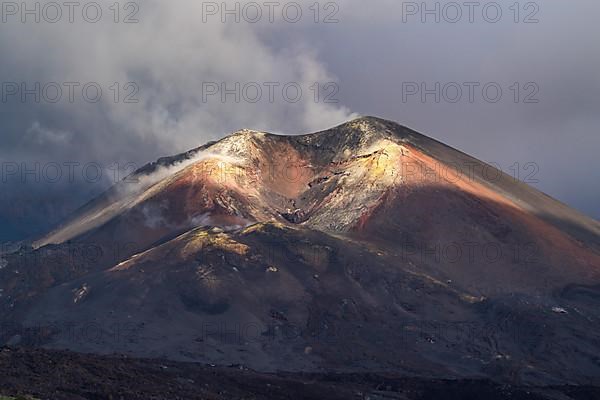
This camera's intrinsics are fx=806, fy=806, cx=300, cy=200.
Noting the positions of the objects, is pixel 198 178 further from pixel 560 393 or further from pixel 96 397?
pixel 96 397

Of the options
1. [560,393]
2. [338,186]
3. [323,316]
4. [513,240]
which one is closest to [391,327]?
[323,316]

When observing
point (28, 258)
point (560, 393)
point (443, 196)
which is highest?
point (443, 196)

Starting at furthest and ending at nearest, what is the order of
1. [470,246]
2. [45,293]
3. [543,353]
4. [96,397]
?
1. [470,246]
2. [45,293]
3. [543,353]
4. [96,397]

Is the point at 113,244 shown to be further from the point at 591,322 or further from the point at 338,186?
the point at 591,322

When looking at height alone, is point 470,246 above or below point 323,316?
above

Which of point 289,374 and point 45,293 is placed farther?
point 45,293

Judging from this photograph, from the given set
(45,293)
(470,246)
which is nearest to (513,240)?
(470,246)

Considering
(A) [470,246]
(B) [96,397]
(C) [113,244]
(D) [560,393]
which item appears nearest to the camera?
(B) [96,397]
